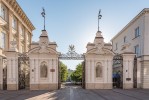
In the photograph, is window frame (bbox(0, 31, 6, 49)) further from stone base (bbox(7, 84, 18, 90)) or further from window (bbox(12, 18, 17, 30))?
stone base (bbox(7, 84, 18, 90))

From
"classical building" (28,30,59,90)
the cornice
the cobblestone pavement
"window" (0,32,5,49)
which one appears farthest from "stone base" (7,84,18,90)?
the cornice

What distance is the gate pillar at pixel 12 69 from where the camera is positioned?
28.0 m

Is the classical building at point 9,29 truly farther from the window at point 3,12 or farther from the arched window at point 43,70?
the arched window at point 43,70

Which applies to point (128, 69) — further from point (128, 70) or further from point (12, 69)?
point (12, 69)

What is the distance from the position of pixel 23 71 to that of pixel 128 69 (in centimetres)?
1359

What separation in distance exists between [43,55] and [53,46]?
1834 mm

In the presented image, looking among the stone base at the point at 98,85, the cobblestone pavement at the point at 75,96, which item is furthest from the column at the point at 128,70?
the cobblestone pavement at the point at 75,96

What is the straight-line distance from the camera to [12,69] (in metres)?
28.1

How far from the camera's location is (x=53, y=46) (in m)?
29.5

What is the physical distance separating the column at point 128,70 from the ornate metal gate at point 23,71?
11.8 m

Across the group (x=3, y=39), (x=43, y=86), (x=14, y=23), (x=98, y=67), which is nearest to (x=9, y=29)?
(x=3, y=39)

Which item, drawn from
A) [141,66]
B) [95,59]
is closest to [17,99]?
[95,59]

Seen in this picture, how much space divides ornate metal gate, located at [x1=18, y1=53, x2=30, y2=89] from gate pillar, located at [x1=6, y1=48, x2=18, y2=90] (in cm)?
89

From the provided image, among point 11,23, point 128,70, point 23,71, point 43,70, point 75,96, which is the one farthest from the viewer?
point 11,23
